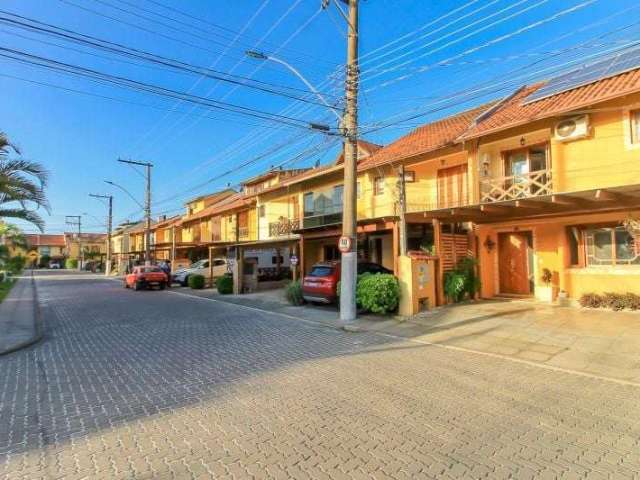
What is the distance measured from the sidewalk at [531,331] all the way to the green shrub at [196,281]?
13298mm

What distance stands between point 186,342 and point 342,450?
6176 millimetres

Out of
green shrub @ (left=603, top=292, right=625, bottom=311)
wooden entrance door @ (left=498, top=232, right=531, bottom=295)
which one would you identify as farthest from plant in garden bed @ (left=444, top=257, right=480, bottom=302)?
green shrub @ (left=603, top=292, right=625, bottom=311)

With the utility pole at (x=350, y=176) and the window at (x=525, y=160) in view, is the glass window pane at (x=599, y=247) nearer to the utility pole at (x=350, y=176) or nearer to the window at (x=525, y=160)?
the window at (x=525, y=160)

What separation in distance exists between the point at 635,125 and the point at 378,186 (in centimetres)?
1027

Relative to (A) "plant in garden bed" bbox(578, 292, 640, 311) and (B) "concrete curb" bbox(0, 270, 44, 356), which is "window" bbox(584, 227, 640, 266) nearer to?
(A) "plant in garden bed" bbox(578, 292, 640, 311)

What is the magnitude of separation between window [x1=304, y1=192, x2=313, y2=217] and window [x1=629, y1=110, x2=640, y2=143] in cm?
1638

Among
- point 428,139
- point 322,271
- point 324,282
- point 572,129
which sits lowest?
point 324,282

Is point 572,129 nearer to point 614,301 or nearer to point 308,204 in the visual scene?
point 614,301

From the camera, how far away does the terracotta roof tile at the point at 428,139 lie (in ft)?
52.9

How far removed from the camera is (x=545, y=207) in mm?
12188

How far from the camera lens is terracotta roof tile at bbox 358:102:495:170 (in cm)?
1611

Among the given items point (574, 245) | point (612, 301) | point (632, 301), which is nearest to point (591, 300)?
point (612, 301)

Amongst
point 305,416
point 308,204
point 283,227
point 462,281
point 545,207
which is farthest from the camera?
point 283,227

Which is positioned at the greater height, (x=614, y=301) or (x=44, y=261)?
(x=44, y=261)
